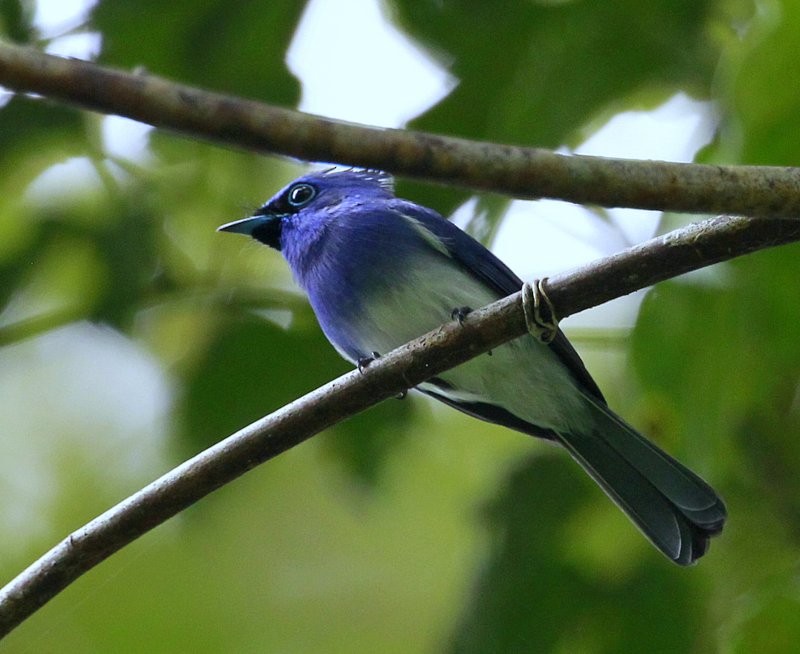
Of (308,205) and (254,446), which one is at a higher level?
(308,205)

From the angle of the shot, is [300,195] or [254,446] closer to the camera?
[254,446]

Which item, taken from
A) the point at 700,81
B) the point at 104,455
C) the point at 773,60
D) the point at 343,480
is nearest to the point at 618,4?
the point at 700,81

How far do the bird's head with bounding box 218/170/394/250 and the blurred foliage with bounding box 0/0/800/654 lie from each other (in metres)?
0.16

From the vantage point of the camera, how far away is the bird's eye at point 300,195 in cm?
343

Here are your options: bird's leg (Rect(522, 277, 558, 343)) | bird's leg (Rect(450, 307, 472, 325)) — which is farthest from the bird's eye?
bird's leg (Rect(522, 277, 558, 343))

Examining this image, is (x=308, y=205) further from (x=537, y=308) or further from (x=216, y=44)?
(x=537, y=308)

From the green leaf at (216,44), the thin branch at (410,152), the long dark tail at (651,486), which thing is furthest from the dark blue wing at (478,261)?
the thin branch at (410,152)

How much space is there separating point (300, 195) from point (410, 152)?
220 cm

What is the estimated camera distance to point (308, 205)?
134 inches

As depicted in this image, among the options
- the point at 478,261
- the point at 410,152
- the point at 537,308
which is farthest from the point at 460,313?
the point at 410,152

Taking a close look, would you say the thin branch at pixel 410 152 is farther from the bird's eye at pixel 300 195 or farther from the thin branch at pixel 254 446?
the bird's eye at pixel 300 195

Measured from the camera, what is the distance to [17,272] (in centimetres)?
311

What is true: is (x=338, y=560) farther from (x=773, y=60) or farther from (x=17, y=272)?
(x=773, y=60)

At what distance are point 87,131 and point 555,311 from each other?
1913mm
